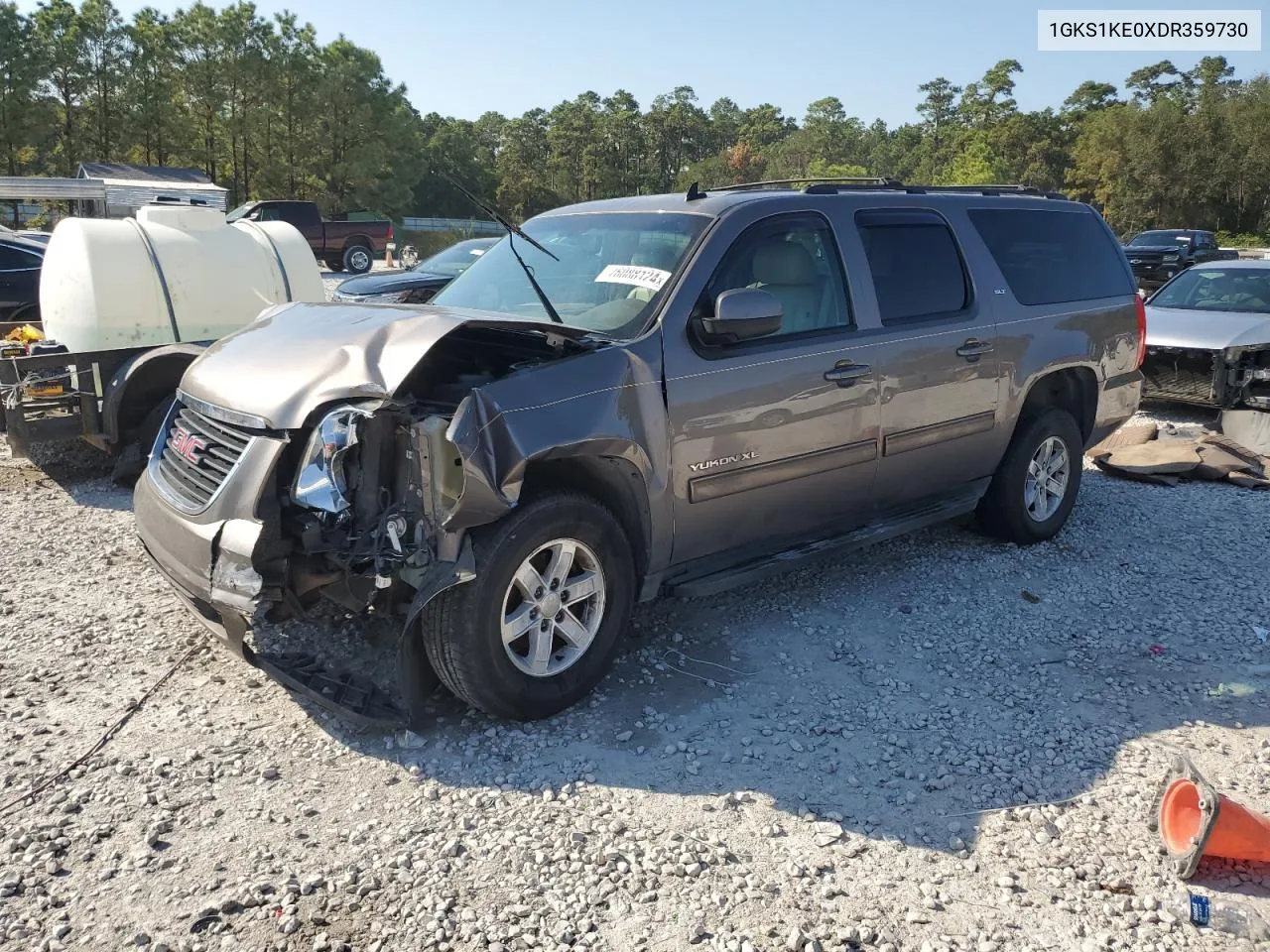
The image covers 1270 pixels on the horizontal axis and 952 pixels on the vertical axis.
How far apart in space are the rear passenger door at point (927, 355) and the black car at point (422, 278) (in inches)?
273

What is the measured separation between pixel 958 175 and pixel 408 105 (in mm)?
33951

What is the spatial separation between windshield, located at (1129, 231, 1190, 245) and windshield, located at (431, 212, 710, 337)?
2556cm

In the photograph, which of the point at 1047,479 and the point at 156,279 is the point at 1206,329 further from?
the point at 156,279

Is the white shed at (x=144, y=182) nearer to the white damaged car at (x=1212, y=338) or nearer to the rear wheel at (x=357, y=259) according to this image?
the rear wheel at (x=357, y=259)

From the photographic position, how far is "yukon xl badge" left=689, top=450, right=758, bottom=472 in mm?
4062

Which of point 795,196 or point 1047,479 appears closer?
point 795,196

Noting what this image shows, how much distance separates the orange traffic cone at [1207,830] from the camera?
2.90 metres

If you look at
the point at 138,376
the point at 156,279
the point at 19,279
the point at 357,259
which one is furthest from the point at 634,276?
the point at 357,259

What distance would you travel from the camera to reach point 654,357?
12.8 ft

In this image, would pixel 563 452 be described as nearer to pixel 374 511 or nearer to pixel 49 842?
pixel 374 511

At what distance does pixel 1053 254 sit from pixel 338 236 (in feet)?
89.2

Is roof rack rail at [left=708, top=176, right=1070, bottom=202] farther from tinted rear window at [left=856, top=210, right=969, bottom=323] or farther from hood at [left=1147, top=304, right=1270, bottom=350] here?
hood at [left=1147, top=304, right=1270, bottom=350]

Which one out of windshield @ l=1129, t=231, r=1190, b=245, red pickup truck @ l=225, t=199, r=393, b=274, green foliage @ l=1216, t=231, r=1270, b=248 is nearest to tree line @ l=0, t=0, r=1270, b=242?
green foliage @ l=1216, t=231, r=1270, b=248

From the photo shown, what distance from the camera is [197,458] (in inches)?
152
